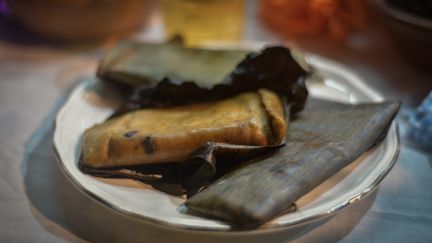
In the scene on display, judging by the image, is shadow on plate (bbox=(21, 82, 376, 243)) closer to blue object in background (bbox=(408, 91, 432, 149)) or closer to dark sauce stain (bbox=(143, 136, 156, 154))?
dark sauce stain (bbox=(143, 136, 156, 154))

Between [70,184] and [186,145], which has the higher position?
[186,145]

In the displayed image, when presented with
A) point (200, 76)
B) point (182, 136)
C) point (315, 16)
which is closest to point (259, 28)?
point (315, 16)

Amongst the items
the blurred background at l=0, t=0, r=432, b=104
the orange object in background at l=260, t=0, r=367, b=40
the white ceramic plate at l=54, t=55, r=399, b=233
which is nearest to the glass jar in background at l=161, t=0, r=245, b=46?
the blurred background at l=0, t=0, r=432, b=104

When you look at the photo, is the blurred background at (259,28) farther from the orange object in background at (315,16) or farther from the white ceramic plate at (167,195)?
the white ceramic plate at (167,195)

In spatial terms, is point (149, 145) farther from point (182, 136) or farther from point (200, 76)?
point (200, 76)

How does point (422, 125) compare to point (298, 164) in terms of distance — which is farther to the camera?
point (422, 125)

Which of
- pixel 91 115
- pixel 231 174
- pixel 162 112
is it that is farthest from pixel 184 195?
pixel 91 115

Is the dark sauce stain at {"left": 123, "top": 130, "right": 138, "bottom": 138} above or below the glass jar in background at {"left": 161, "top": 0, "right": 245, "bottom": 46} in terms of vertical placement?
above
